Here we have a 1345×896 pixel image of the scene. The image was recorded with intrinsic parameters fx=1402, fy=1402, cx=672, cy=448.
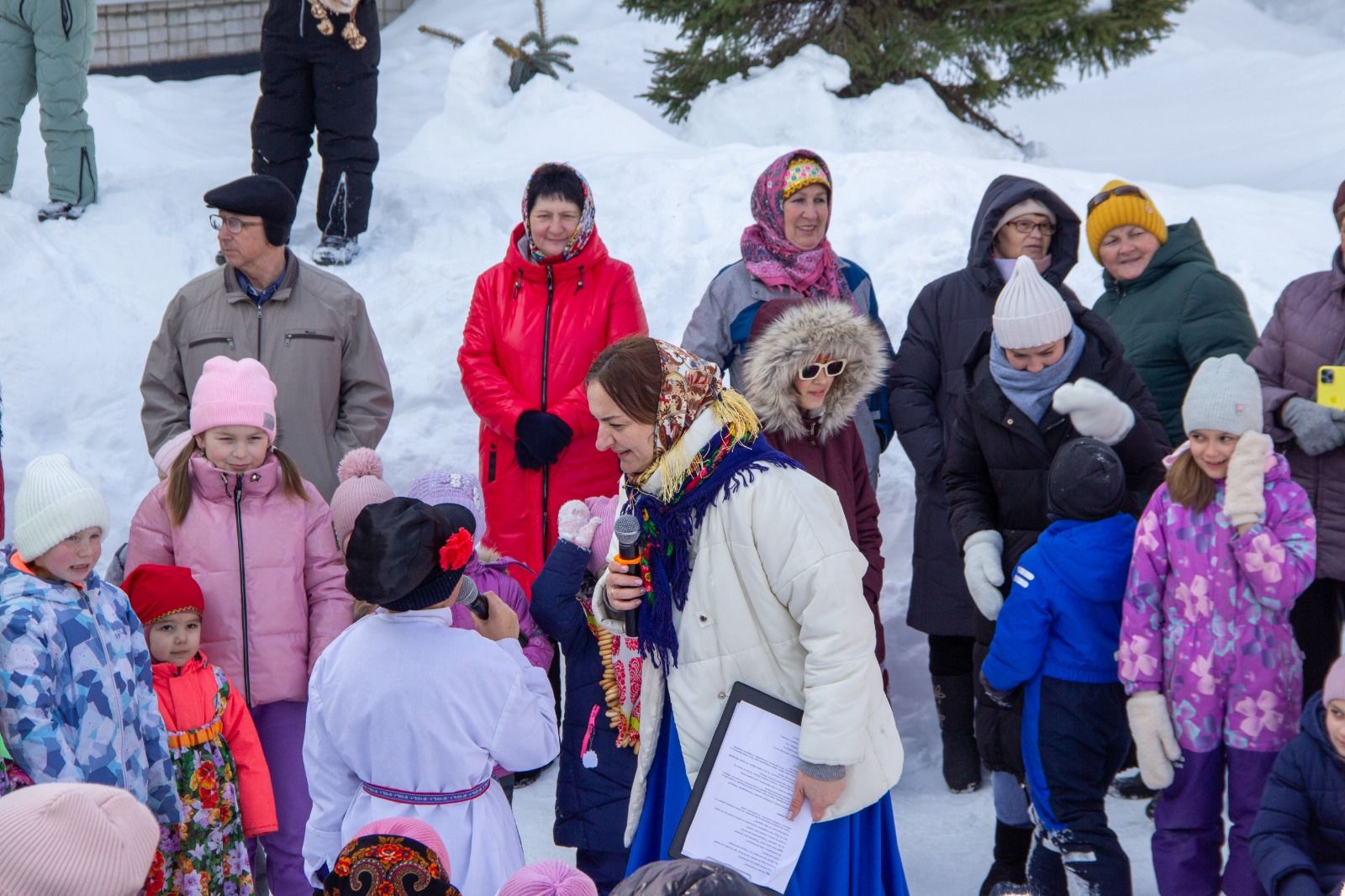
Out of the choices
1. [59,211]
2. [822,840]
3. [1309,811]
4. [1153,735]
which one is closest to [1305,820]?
[1309,811]

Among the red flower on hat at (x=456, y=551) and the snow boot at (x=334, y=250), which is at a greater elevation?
the red flower on hat at (x=456, y=551)

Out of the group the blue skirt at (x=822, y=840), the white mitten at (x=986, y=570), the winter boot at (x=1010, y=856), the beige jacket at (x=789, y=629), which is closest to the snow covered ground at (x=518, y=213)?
the winter boot at (x=1010, y=856)

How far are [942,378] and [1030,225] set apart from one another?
Answer: 2.23ft

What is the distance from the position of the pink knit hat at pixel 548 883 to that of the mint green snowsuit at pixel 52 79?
658cm

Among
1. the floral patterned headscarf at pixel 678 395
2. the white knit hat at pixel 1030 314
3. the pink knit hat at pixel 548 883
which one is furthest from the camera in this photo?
the white knit hat at pixel 1030 314

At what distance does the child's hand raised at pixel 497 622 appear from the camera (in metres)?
3.74

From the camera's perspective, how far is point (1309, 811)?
3.79 m

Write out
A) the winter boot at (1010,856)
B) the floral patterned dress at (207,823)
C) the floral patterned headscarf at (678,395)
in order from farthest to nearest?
1. the winter boot at (1010,856)
2. the floral patterned dress at (207,823)
3. the floral patterned headscarf at (678,395)

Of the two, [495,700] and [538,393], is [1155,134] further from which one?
[495,700]

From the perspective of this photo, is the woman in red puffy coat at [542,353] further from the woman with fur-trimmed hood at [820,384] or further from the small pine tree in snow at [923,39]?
the small pine tree in snow at [923,39]

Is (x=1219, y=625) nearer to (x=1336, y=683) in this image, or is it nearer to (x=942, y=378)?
(x=1336, y=683)

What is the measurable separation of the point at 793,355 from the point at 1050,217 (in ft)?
4.41

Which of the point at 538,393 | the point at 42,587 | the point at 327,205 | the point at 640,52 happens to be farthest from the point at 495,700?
the point at 640,52

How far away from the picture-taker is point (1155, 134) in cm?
1486
